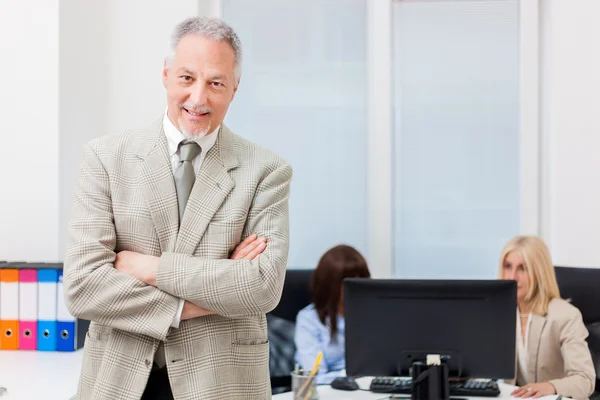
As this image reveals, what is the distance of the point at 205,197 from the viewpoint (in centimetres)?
170

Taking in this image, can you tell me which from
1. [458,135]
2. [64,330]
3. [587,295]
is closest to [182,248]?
[64,330]

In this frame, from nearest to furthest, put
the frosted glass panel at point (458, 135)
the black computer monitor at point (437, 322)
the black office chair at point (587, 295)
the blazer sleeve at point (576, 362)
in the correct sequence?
the black computer monitor at point (437, 322)
the blazer sleeve at point (576, 362)
the black office chair at point (587, 295)
the frosted glass panel at point (458, 135)

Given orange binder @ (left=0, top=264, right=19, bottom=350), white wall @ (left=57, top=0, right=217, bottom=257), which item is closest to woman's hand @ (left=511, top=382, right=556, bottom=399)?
orange binder @ (left=0, top=264, right=19, bottom=350)

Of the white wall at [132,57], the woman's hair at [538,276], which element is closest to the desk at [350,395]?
the woman's hair at [538,276]

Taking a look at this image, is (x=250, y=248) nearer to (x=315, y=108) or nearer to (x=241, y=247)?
(x=241, y=247)

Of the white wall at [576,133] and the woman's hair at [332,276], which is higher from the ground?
the white wall at [576,133]

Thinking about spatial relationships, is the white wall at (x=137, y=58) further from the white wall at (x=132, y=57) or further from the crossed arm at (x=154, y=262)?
the crossed arm at (x=154, y=262)

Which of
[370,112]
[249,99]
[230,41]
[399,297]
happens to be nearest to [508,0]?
[370,112]

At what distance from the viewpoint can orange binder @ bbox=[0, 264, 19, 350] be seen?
9.91ft

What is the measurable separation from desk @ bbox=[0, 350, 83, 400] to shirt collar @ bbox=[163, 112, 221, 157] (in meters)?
1.02

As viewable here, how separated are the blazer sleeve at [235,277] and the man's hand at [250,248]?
0.04 ft

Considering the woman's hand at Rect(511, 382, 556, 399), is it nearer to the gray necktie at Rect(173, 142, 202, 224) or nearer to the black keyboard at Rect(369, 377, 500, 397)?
the black keyboard at Rect(369, 377, 500, 397)

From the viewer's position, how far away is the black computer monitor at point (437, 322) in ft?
7.63

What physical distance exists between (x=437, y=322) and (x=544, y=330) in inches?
38.2
